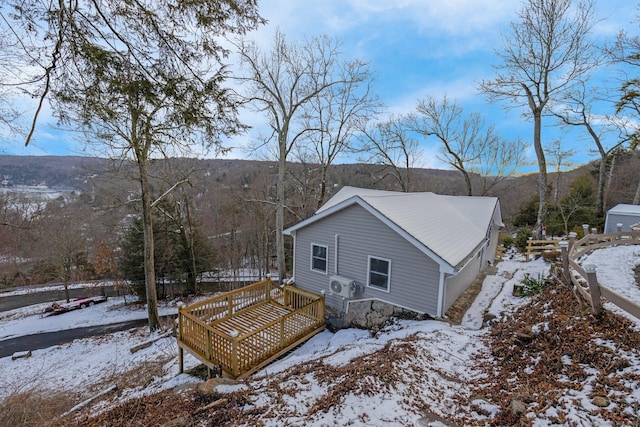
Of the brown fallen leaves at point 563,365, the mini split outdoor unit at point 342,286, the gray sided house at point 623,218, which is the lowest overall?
the mini split outdoor unit at point 342,286

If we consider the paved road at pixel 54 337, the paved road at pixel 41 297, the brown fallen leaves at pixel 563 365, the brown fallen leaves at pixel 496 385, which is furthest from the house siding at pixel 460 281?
the paved road at pixel 41 297

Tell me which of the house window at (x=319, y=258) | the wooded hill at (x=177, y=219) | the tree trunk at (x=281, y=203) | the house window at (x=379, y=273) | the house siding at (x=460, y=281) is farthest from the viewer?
the wooded hill at (x=177, y=219)

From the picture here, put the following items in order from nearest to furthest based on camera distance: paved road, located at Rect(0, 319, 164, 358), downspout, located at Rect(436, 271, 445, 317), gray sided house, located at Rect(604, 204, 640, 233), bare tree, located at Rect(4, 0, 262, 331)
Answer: bare tree, located at Rect(4, 0, 262, 331) → downspout, located at Rect(436, 271, 445, 317) → paved road, located at Rect(0, 319, 164, 358) → gray sided house, located at Rect(604, 204, 640, 233)

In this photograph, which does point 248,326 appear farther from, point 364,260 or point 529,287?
point 529,287

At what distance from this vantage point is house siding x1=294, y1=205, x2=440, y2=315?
24.8 ft

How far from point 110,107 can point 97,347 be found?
12895mm

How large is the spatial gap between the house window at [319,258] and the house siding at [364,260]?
18cm

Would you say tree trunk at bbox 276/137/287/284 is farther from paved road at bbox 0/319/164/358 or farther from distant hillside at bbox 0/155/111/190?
paved road at bbox 0/319/164/358

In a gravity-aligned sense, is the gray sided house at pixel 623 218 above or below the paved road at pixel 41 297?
above

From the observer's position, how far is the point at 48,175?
1709cm

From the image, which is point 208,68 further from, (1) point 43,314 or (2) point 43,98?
(1) point 43,314

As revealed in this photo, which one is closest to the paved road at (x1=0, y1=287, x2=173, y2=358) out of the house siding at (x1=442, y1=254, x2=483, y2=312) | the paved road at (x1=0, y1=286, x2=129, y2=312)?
the paved road at (x1=0, y1=286, x2=129, y2=312)

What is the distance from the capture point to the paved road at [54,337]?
1311 cm

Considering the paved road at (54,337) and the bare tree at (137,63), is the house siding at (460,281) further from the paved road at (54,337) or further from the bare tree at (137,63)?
the paved road at (54,337)
